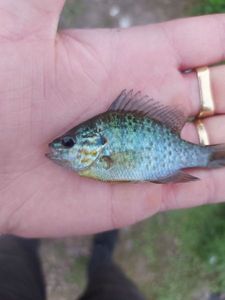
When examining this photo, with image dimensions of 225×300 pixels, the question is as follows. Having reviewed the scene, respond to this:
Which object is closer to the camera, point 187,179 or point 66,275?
point 187,179

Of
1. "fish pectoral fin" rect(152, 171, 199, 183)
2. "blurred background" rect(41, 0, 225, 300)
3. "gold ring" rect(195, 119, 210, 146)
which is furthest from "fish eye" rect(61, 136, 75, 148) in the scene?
"blurred background" rect(41, 0, 225, 300)

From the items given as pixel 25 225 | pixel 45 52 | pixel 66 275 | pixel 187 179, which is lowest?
pixel 66 275

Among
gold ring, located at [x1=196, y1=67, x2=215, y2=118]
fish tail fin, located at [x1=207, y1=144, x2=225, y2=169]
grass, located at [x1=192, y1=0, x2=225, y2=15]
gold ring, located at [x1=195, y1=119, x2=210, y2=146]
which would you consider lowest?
fish tail fin, located at [x1=207, y1=144, x2=225, y2=169]

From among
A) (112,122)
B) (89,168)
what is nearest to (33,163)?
(89,168)

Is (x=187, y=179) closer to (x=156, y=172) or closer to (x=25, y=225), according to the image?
(x=156, y=172)

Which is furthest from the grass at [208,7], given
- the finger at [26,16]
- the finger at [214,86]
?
the finger at [26,16]

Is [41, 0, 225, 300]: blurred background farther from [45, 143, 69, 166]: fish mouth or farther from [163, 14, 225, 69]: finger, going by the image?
[45, 143, 69, 166]: fish mouth
